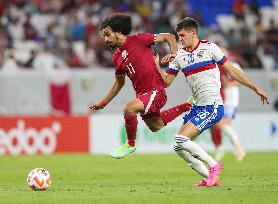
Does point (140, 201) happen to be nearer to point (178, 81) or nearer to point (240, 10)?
point (178, 81)

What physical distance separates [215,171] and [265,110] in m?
12.3

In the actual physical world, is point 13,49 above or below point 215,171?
above

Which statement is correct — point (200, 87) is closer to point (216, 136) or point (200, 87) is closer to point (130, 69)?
point (130, 69)

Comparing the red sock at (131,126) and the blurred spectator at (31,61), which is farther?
the blurred spectator at (31,61)

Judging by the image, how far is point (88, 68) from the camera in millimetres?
23641

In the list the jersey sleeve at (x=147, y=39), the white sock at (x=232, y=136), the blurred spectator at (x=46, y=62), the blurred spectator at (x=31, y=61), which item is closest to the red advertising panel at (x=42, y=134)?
the blurred spectator at (x=46, y=62)

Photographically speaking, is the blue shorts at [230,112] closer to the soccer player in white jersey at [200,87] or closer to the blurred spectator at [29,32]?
the soccer player in white jersey at [200,87]

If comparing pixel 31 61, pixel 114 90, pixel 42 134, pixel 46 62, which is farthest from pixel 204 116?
pixel 31 61

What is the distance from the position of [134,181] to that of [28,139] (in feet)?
30.1

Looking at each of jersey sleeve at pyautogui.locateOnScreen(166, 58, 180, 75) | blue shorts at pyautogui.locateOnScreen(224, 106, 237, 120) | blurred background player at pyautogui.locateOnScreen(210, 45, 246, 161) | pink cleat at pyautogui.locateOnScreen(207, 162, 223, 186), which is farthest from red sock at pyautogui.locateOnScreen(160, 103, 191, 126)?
blue shorts at pyautogui.locateOnScreen(224, 106, 237, 120)

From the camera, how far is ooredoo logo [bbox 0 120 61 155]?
21641 mm

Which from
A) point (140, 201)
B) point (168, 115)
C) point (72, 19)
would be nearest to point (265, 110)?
point (72, 19)

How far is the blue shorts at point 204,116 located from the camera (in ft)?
38.1

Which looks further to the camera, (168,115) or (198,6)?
(198,6)
